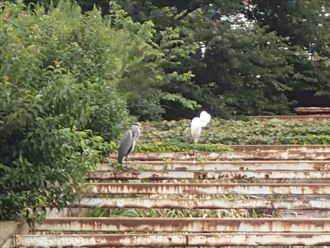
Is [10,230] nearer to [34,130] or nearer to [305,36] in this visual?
[34,130]

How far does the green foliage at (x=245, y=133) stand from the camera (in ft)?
43.1

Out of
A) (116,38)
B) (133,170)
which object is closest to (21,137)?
(133,170)

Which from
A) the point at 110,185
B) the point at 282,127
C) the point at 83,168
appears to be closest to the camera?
the point at 83,168

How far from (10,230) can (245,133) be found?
8858 millimetres

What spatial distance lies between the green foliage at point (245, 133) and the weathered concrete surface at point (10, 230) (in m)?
6.78

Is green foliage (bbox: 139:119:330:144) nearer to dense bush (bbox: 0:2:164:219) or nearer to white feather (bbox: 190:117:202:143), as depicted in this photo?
white feather (bbox: 190:117:202:143)

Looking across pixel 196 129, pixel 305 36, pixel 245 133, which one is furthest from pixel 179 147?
pixel 305 36

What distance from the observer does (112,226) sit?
5.62 metres

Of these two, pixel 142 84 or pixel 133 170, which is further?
pixel 142 84

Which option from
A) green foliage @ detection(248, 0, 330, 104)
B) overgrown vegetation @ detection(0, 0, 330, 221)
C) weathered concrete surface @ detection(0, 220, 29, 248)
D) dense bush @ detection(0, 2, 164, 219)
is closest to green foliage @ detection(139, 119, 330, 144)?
overgrown vegetation @ detection(0, 0, 330, 221)

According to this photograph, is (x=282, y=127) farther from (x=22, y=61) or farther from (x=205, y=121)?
(x=22, y=61)

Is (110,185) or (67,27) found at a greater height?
(67,27)

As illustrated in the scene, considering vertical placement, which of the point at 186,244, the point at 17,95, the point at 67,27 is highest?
the point at 67,27

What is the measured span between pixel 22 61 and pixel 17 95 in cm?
28
